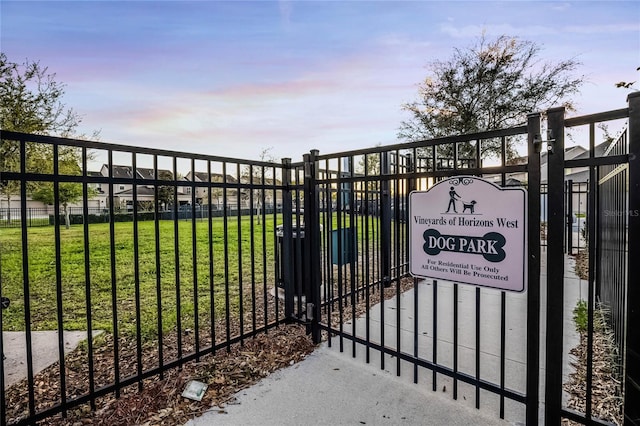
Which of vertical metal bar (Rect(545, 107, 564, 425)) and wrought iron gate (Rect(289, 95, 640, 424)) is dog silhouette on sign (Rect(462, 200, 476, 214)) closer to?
wrought iron gate (Rect(289, 95, 640, 424))

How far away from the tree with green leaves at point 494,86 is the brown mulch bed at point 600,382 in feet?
28.3

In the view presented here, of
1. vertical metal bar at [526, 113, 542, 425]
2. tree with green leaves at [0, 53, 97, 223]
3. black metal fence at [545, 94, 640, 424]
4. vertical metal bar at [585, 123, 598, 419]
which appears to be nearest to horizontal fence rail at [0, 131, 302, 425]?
vertical metal bar at [526, 113, 542, 425]

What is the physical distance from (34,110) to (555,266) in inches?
482

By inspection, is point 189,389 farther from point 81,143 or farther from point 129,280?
point 129,280

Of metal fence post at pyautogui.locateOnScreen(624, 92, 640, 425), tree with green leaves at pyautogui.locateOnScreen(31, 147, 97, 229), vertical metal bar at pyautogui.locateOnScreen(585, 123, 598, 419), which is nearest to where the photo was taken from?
metal fence post at pyautogui.locateOnScreen(624, 92, 640, 425)

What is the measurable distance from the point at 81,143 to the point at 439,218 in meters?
2.22

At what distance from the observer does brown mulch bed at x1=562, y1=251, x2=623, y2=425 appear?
1967 millimetres

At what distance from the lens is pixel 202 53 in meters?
5.00

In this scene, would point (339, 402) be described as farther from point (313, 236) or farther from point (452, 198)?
point (452, 198)

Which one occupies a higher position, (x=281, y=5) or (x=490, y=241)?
(x=281, y=5)

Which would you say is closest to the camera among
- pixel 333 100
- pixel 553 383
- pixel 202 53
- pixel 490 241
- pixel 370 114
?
pixel 553 383

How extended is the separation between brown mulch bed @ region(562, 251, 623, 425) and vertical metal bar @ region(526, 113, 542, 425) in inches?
9.7

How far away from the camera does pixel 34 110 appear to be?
9031mm

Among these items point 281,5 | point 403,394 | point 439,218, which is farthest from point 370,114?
point 403,394
